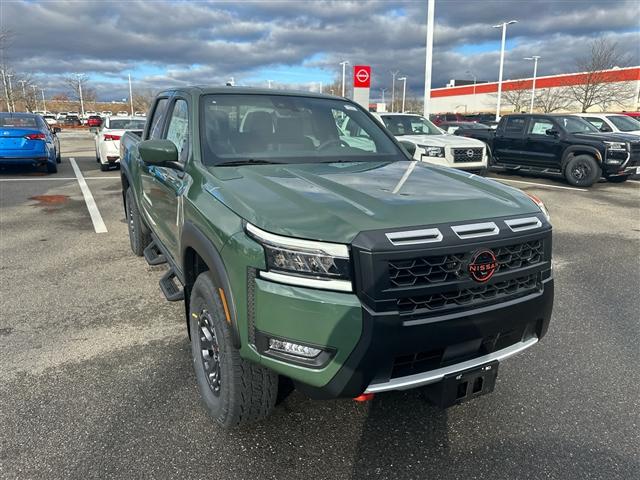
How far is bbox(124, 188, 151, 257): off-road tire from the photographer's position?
5330 millimetres

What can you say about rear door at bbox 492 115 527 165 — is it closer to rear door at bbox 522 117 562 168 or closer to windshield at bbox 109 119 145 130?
rear door at bbox 522 117 562 168

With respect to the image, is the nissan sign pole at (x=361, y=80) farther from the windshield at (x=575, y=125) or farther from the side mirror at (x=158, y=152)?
the side mirror at (x=158, y=152)

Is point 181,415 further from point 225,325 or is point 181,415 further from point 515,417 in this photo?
point 515,417

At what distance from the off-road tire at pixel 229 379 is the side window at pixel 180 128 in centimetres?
112

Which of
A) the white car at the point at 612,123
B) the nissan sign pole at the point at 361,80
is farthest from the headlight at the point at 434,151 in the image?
the white car at the point at 612,123

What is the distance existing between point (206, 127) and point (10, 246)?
437cm

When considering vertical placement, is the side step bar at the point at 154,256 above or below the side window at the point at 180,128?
below

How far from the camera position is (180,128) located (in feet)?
12.2

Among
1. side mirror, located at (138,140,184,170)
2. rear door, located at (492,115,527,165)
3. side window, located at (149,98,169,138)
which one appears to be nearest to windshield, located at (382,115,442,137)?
rear door, located at (492,115,527,165)

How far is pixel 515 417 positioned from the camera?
2861mm

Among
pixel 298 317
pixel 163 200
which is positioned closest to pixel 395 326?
pixel 298 317

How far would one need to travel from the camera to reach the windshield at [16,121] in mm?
12092

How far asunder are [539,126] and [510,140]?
0.84 metres

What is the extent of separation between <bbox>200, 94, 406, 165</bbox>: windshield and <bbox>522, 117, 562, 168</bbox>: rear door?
1041cm
